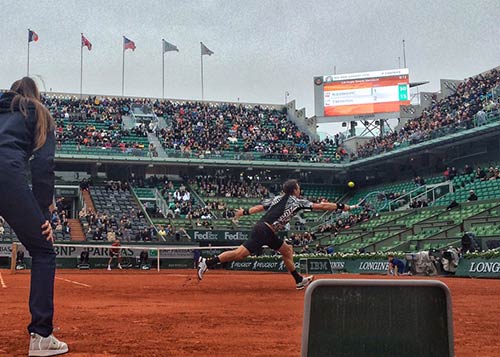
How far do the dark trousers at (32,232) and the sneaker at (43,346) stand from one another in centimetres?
4

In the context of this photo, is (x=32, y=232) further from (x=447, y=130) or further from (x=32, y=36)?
(x=32, y=36)

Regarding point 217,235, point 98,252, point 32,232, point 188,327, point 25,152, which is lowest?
point 98,252

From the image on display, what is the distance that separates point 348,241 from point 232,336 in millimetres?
31568

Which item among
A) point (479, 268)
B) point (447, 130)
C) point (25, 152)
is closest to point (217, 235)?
point (447, 130)

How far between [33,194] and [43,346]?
1229 millimetres

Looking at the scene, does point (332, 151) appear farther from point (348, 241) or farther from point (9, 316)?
point (9, 316)

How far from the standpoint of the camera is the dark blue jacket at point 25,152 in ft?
15.3

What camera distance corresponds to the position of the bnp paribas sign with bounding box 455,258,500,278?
20.2 meters

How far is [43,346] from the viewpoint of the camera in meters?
4.57

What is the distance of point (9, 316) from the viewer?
24.6 feet

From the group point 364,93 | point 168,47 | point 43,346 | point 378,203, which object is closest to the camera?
point 43,346

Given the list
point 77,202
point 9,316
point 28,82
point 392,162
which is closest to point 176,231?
point 77,202

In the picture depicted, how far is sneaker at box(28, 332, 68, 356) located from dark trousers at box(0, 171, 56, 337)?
0.04 metres

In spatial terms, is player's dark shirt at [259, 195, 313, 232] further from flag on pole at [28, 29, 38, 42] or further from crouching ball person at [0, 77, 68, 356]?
flag on pole at [28, 29, 38, 42]
